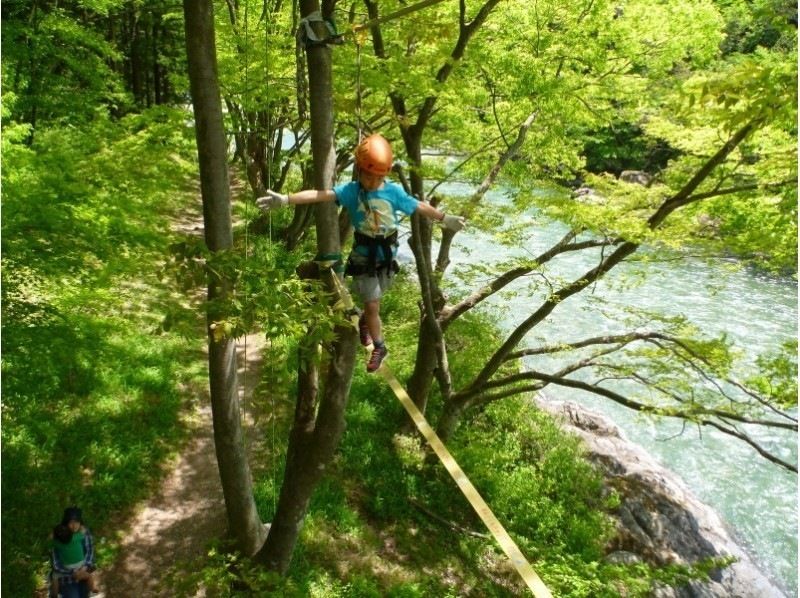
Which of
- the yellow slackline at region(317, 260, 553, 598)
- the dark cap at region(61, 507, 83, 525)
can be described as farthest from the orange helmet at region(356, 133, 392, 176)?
the dark cap at region(61, 507, 83, 525)

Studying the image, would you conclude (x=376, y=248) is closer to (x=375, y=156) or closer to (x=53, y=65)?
(x=375, y=156)

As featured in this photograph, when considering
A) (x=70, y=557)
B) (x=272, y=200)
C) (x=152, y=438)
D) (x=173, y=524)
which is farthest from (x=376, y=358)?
(x=152, y=438)

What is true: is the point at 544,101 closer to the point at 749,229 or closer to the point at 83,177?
the point at 749,229

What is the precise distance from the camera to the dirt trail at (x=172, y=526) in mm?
6383

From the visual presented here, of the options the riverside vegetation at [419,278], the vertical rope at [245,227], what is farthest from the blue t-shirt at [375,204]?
the vertical rope at [245,227]

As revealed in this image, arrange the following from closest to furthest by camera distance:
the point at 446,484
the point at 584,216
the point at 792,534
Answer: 1. the point at 584,216
2. the point at 446,484
3. the point at 792,534

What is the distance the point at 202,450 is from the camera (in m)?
8.46

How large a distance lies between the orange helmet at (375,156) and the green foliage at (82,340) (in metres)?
1.82

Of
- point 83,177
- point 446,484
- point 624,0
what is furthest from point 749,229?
point 83,177

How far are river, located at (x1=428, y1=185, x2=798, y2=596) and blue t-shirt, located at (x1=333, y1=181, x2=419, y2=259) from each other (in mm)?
3849

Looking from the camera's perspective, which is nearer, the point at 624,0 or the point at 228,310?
the point at 228,310

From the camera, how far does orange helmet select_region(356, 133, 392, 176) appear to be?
4125 mm

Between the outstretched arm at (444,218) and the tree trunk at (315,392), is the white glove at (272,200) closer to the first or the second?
the tree trunk at (315,392)

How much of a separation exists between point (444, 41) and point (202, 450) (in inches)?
266
